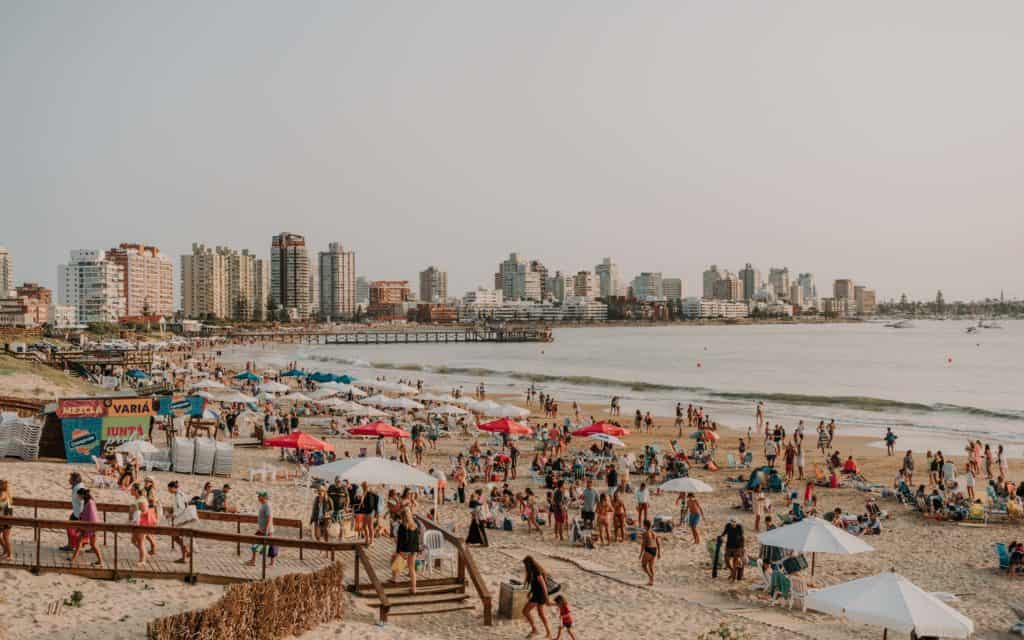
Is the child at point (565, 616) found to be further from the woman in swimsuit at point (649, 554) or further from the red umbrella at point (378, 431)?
the red umbrella at point (378, 431)

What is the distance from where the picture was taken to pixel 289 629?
830cm

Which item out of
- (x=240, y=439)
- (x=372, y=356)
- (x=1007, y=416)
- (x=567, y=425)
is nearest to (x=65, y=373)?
(x=240, y=439)

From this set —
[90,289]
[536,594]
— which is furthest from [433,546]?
[90,289]

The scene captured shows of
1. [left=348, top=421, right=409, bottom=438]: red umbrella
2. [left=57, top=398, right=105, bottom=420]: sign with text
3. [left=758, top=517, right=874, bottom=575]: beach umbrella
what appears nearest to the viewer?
[left=758, top=517, right=874, bottom=575]: beach umbrella

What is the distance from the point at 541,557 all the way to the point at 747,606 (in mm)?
3686

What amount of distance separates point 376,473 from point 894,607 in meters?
7.83

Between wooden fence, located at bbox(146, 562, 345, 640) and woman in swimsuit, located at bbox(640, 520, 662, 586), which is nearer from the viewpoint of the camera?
wooden fence, located at bbox(146, 562, 345, 640)

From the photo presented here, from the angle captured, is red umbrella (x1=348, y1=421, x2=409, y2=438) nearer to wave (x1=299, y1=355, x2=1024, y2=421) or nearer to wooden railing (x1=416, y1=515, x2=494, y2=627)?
wooden railing (x1=416, y1=515, x2=494, y2=627)

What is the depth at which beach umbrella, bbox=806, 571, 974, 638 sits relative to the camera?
860cm

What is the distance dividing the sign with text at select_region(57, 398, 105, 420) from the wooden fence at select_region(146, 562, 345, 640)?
1199 cm

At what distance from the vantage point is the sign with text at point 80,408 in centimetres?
1817

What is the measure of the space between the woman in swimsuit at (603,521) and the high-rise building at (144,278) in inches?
6618

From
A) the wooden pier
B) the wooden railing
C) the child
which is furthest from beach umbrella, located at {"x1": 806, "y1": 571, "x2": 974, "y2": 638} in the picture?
the wooden pier

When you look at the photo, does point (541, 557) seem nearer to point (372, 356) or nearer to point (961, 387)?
point (961, 387)
